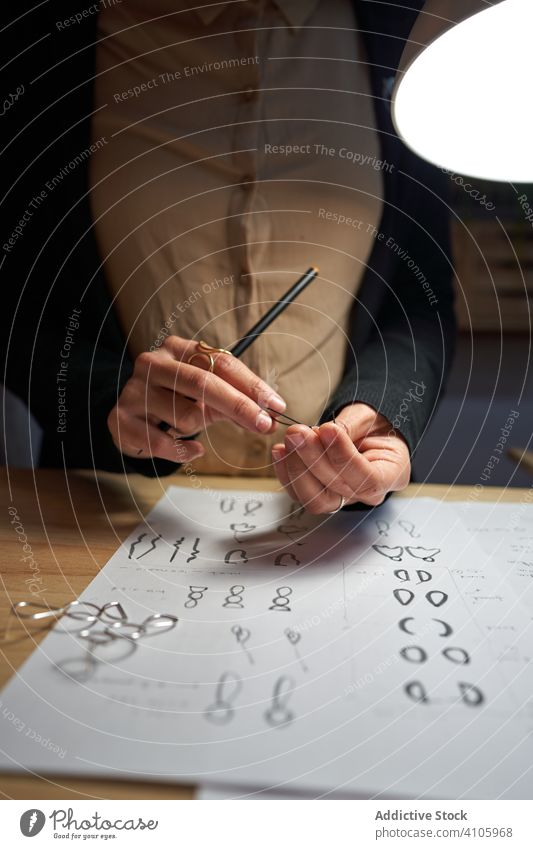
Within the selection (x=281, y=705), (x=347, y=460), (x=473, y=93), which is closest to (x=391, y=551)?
(x=347, y=460)

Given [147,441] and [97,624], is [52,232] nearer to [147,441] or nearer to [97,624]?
[147,441]

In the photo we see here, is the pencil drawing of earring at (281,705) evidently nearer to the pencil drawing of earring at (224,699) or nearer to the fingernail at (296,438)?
the pencil drawing of earring at (224,699)

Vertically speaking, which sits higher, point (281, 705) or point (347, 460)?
point (347, 460)

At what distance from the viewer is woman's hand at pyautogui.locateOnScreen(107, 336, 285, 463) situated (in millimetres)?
406

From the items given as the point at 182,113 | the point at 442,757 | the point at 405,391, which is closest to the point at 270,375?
the point at 405,391

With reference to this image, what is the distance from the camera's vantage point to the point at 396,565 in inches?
14.9

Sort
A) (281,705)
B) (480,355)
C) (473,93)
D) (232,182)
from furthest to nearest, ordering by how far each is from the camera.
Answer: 1. (480,355)
2. (232,182)
3. (473,93)
4. (281,705)

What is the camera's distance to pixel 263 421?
402mm

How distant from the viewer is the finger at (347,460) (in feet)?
1.29

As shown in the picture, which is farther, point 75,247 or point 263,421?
point 75,247

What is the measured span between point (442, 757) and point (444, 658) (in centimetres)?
6

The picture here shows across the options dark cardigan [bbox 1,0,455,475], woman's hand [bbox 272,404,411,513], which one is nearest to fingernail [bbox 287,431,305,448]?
woman's hand [bbox 272,404,411,513]

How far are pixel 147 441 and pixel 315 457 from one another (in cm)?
12

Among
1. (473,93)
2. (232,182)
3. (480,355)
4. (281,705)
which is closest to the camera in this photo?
(281,705)
